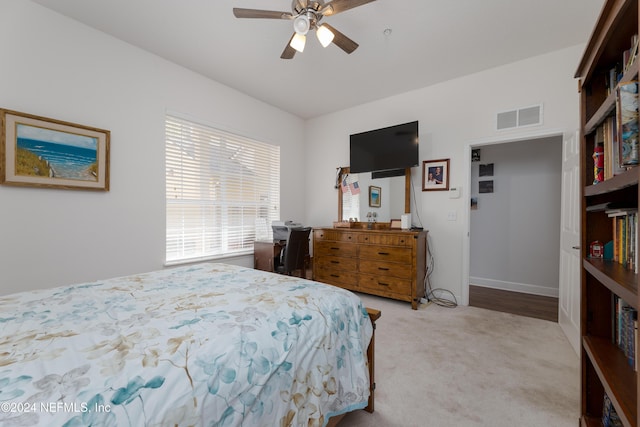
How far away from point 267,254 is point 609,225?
3.21m

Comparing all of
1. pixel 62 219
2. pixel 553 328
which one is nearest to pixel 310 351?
pixel 62 219

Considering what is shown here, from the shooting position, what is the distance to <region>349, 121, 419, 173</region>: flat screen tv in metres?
3.40

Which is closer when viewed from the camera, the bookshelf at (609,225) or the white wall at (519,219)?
the bookshelf at (609,225)

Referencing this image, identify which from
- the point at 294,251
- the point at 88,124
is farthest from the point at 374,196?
the point at 88,124

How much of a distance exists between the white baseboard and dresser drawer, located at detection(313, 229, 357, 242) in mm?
2302

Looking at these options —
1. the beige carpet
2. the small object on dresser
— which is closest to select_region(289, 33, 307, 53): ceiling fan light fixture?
the small object on dresser

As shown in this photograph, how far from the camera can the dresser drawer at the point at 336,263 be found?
3611 millimetres

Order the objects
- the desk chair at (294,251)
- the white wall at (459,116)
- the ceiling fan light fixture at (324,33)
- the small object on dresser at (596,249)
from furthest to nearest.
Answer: the desk chair at (294,251) → the white wall at (459,116) → the ceiling fan light fixture at (324,33) → the small object on dresser at (596,249)

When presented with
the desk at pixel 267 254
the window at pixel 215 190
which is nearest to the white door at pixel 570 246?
the desk at pixel 267 254

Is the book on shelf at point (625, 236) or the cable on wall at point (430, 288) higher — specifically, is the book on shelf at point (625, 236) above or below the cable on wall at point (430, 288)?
above

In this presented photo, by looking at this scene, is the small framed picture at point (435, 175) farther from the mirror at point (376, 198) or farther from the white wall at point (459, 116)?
the mirror at point (376, 198)

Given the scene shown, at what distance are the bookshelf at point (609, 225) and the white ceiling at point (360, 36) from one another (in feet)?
4.60

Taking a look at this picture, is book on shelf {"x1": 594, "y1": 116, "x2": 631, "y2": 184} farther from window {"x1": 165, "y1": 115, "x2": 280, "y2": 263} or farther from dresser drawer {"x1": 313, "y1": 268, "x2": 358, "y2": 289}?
window {"x1": 165, "y1": 115, "x2": 280, "y2": 263}

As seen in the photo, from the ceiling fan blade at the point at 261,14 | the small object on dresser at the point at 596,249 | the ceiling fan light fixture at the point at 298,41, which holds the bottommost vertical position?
the small object on dresser at the point at 596,249
